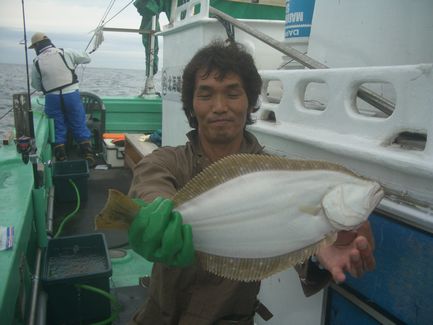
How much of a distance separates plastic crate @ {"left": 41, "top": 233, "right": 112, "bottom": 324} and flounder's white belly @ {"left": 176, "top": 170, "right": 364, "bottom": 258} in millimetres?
1699

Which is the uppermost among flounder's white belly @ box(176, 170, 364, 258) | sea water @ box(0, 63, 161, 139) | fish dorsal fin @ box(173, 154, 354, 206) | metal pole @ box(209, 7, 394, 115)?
metal pole @ box(209, 7, 394, 115)

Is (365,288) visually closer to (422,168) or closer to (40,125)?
(422,168)

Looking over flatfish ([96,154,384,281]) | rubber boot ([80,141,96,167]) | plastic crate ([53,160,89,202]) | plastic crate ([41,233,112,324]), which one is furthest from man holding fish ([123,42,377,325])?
rubber boot ([80,141,96,167])

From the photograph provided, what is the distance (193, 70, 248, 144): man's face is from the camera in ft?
5.66

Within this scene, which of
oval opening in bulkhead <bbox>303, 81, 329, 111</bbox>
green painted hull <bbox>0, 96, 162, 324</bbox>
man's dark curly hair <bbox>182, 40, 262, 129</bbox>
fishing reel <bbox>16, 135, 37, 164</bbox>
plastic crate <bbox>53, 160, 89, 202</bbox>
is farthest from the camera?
plastic crate <bbox>53, 160, 89, 202</bbox>

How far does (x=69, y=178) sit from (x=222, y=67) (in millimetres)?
4194

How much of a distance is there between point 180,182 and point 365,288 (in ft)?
2.93

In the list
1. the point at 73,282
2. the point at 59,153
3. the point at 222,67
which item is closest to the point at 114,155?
the point at 59,153

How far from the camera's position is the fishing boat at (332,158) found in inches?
59.6

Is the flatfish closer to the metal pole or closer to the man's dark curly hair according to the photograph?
the man's dark curly hair

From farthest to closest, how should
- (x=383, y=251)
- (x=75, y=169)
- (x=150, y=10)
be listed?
(x=150, y=10) < (x=75, y=169) < (x=383, y=251)

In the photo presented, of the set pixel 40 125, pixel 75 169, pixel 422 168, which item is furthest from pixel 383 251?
pixel 40 125

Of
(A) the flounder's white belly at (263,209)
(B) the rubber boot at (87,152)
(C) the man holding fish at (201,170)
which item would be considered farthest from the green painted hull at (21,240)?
(B) the rubber boot at (87,152)

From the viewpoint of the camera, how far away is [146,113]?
29.1ft
